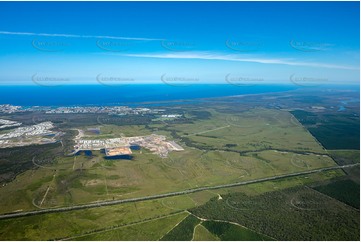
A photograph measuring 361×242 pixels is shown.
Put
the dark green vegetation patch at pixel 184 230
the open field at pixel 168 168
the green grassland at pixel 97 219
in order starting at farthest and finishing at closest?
1. the open field at pixel 168 168
2. the green grassland at pixel 97 219
3. the dark green vegetation patch at pixel 184 230

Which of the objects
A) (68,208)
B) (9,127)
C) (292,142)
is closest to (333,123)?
(292,142)

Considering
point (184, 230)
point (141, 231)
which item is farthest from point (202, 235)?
point (141, 231)

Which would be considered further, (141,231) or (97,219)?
(97,219)

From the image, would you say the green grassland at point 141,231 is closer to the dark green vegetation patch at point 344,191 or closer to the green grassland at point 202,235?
the green grassland at point 202,235

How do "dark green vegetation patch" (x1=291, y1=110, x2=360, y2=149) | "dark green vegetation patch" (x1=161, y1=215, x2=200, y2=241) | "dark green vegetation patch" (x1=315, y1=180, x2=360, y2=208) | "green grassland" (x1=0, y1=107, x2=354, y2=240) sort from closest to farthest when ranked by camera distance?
"dark green vegetation patch" (x1=161, y1=215, x2=200, y2=241) → "green grassland" (x1=0, y1=107, x2=354, y2=240) → "dark green vegetation patch" (x1=315, y1=180, x2=360, y2=208) → "dark green vegetation patch" (x1=291, y1=110, x2=360, y2=149)

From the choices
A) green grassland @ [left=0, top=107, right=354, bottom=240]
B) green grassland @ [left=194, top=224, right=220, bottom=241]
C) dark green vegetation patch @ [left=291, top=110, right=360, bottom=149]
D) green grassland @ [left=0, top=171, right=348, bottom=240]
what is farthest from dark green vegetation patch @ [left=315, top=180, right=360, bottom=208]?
dark green vegetation patch @ [left=291, top=110, right=360, bottom=149]

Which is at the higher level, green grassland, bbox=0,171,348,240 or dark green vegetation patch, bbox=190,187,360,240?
green grassland, bbox=0,171,348,240

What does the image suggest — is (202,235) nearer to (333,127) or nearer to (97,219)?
(97,219)

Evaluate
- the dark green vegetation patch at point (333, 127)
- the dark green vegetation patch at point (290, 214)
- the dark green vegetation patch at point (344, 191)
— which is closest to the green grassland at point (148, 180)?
the dark green vegetation patch at point (290, 214)

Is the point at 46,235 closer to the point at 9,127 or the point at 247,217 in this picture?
the point at 247,217

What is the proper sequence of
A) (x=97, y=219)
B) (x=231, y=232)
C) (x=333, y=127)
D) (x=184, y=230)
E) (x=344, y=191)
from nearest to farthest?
(x=231, y=232) < (x=184, y=230) < (x=97, y=219) < (x=344, y=191) < (x=333, y=127)

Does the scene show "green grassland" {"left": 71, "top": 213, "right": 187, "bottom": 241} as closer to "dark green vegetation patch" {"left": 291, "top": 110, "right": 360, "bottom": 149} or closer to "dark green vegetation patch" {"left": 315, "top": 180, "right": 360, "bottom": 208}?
"dark green vegetation patch" {"left": 315, "top": 180, "right": 360, "bottom": 208}
